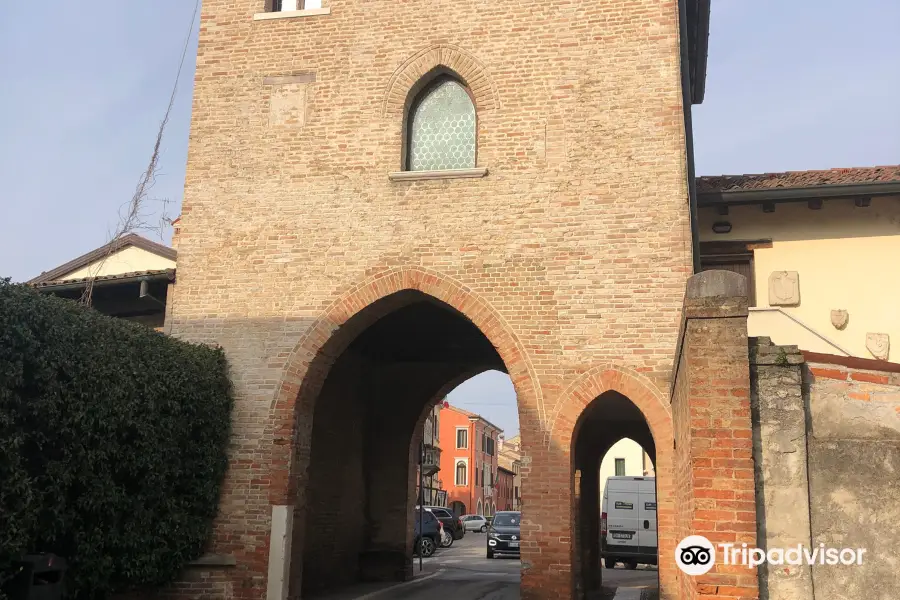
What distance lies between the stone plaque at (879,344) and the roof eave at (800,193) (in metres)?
2.04

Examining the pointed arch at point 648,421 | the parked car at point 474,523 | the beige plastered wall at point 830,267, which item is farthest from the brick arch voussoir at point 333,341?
the parked car at point 474,523

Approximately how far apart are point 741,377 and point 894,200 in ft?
28.3

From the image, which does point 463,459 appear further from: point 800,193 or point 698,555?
point 698,555

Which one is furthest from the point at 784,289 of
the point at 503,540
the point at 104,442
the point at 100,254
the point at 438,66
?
the point at 503,540

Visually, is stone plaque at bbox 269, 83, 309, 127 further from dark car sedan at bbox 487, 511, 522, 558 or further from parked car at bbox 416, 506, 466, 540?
parked car at bbox 416, 506, 466, 540

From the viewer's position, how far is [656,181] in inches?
415

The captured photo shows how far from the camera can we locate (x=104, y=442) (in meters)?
8.71

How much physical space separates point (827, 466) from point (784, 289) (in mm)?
7632

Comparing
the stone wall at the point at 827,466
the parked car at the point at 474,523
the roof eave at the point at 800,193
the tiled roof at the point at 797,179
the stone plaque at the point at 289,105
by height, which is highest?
the stone plaque at the point at 289,105

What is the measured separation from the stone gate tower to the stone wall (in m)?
4.36

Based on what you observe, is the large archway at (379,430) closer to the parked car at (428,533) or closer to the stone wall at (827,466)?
the stone wall at (827,466)

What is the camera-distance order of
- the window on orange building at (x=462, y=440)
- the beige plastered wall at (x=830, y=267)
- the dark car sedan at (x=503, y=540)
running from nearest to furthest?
the beige plastered wall at (x=830, y=267), the dark car sedan at (x=503, y=540), the window on orange building at (x=462, y=440)

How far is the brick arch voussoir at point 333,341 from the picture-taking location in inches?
415

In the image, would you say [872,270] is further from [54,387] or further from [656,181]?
[54,387]
